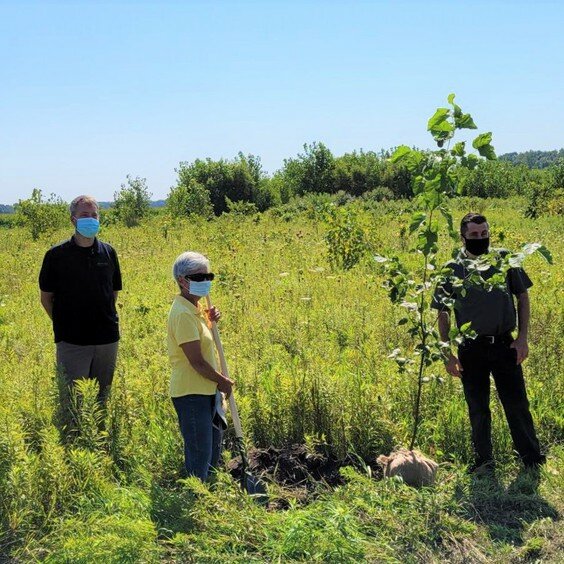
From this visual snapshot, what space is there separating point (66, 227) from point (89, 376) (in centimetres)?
1863

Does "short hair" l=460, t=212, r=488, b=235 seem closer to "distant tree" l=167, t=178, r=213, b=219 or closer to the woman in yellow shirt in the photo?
the woman in yellow shirt

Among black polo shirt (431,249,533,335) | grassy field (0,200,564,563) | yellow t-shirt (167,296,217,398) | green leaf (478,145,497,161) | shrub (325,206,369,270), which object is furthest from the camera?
shrub (325,206,369,270)

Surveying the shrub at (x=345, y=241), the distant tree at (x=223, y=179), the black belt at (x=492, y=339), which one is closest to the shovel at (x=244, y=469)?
the black belt at (x=492, y=339)

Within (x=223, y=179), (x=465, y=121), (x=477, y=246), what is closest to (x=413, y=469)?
(x=477, y=246)

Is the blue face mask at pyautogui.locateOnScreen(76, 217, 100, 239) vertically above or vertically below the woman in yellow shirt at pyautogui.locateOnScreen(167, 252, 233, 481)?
above

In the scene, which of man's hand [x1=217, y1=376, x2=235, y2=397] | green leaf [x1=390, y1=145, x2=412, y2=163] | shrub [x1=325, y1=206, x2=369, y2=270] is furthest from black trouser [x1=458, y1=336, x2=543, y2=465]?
shrub [x1=325, y1=206, x2=369, y2=270]

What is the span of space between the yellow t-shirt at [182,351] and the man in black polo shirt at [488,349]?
1.58 meters

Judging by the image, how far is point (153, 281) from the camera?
10805 millimetres

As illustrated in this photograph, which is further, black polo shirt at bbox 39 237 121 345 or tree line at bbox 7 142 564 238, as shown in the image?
tree line at bbox 7 142 564 238

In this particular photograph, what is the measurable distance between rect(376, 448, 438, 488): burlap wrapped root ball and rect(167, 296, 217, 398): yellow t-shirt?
1207mm

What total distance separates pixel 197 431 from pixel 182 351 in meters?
0.50

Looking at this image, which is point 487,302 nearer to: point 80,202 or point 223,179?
point 80,202

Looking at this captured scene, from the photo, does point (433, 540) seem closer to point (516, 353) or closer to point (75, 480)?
point (516, 353)

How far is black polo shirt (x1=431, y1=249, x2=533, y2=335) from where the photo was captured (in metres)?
4.08
